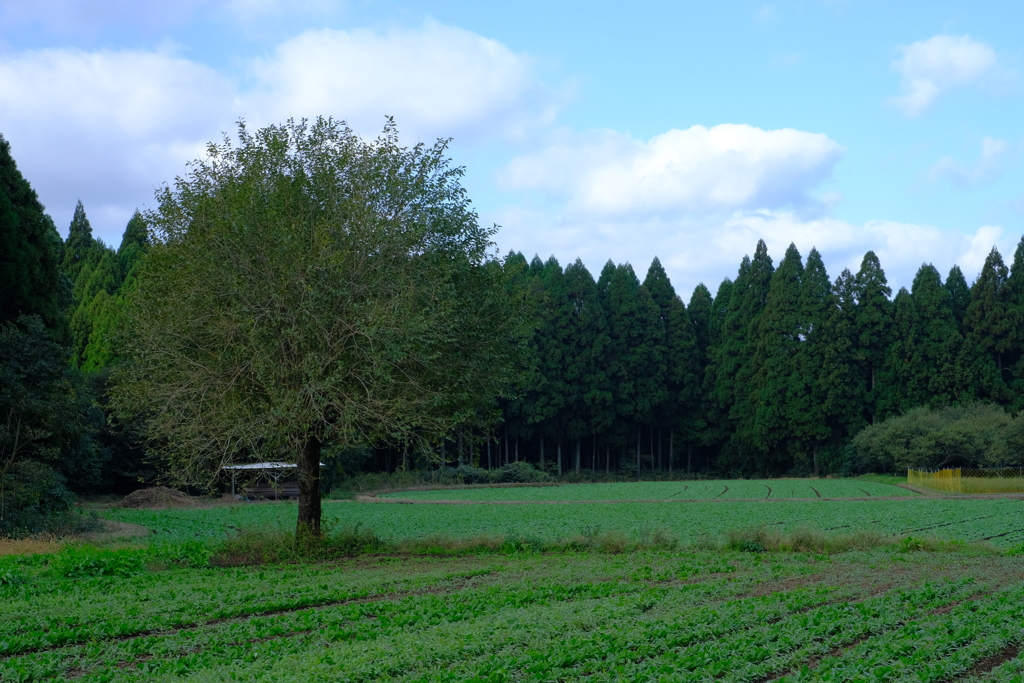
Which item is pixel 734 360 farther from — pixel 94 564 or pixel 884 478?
pixel 94 564

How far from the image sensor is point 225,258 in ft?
57.6

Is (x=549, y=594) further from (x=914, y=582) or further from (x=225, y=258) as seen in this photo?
(x=225, y=258)

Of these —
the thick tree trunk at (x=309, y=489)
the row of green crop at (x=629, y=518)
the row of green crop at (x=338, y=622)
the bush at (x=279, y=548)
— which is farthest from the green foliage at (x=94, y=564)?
the row of green crop at (x=338, y=622)

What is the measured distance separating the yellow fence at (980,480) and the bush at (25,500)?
130 ft

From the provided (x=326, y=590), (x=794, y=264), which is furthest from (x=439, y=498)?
(x=794, y=264)

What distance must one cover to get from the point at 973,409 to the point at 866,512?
3062 cm

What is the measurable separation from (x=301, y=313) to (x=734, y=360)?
58.5 meters

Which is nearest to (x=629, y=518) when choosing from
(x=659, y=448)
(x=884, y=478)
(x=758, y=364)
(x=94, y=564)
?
(x=94, y=564)

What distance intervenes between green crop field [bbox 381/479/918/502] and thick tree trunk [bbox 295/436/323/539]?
82.8 ft

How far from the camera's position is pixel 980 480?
4344cm

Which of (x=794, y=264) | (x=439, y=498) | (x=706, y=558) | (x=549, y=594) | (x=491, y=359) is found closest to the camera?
(x=549, y=594)

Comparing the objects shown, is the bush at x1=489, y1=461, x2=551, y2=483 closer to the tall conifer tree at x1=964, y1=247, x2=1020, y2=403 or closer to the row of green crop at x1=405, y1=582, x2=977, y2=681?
the tall conifer tree at x1=964, y1=247, x2=1020, y2=403

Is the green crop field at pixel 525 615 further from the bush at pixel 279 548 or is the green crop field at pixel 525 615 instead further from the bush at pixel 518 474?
the bush at pixel 518 474

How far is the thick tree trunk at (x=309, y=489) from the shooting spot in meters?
18.6
